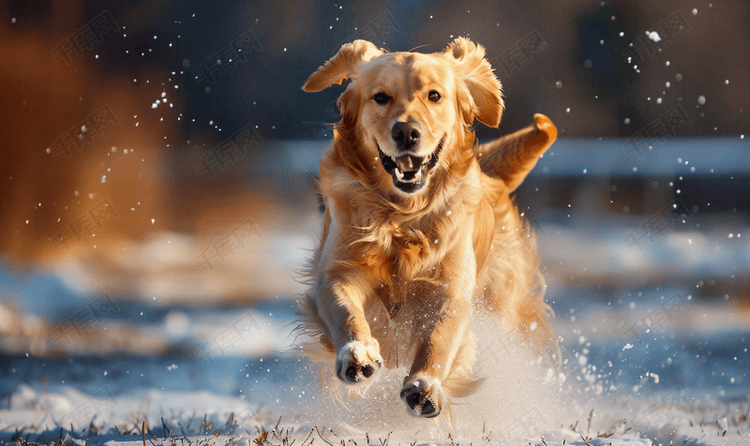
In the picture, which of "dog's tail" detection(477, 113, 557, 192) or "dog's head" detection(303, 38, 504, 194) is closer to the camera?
"dog's head" detection(303, 38, 504, 194)

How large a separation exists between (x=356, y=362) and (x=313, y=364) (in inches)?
31.2

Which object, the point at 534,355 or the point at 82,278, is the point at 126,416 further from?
the point at 534,355

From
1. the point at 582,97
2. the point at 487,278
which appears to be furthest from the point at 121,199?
the point at 582,97

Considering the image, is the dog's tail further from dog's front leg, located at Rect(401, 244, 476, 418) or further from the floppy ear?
dog's front leg, located at Rect(401, 244, 476, 418)

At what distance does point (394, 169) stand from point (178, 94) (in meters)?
1.87

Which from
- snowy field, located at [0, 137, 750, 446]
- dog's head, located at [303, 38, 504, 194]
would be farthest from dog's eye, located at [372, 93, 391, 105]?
snowy field, located at [0, 137, 750, 446]

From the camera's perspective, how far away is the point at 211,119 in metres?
2.89

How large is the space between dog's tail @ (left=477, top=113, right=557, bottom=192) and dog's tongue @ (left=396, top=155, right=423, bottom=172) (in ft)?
2.48

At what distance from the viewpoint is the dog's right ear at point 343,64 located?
1809mm

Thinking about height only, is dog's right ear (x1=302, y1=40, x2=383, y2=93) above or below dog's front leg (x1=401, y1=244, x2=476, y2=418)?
above

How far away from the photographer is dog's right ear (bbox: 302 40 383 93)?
1.81 m

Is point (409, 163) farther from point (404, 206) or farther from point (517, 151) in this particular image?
point (517, 151)

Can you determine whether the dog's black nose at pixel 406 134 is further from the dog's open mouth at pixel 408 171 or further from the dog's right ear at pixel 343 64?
the dog's right ear at pixel 343 64

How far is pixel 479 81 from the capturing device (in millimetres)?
1884
